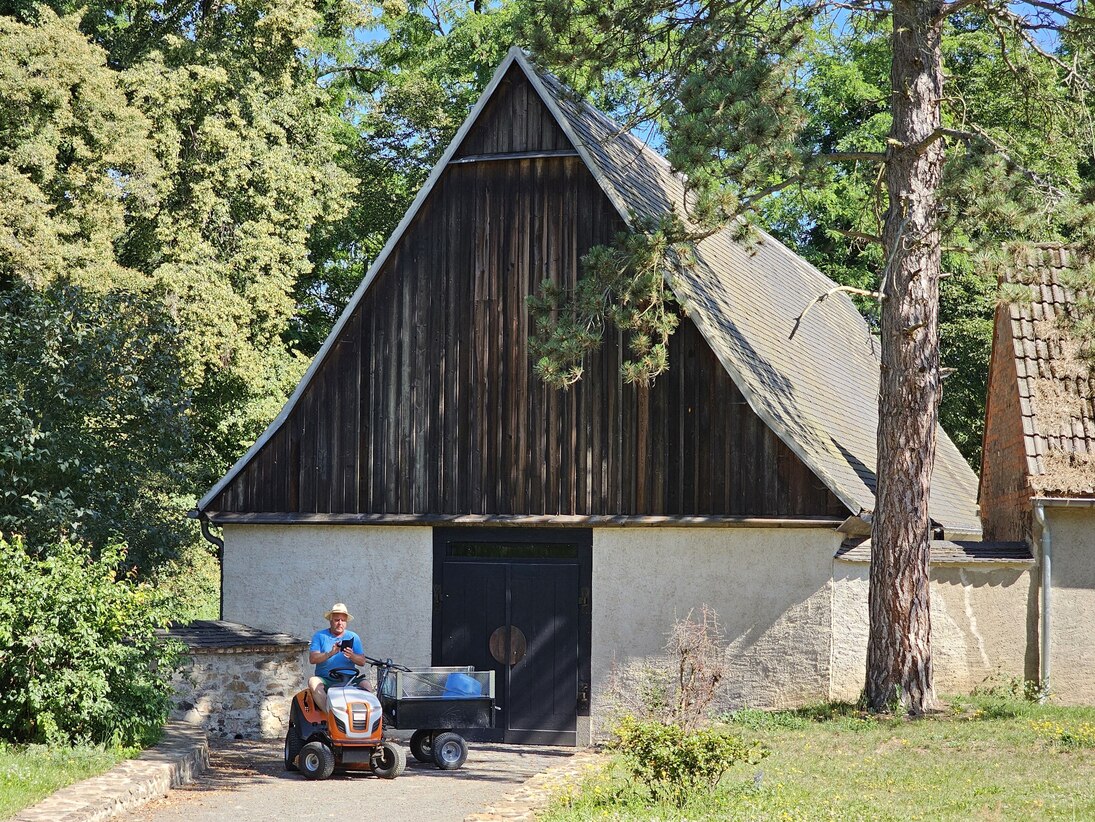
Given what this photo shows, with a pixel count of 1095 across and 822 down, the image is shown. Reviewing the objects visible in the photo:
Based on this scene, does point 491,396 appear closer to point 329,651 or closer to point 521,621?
point 521,621

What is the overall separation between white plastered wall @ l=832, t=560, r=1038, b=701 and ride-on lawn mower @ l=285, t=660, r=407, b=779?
19.6ft

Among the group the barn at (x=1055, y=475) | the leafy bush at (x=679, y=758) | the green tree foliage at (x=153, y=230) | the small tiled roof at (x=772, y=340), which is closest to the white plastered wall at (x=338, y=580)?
the green tree foliage at (x=153, y=230)

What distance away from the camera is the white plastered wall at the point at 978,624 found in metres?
15.6

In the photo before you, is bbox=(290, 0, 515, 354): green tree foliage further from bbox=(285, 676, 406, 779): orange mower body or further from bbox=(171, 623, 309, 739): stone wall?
bbox=(285, 676, 406, 779): orange mower body

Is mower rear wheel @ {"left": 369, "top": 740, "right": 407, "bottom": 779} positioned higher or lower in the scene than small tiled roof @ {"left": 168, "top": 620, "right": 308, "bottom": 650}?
lower

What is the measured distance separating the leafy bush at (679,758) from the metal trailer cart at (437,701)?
3.20 meters

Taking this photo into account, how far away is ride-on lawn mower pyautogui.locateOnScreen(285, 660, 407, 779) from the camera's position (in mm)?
12125

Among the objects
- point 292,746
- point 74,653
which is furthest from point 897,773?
point 74,653

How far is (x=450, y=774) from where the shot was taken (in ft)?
42.1

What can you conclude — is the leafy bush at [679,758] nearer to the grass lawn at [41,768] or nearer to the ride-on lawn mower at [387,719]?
the ride-on lawn mower at [387,719]

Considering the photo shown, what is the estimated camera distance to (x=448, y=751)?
1311 centimetres

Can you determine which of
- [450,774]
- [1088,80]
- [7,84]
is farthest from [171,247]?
[1088,80]

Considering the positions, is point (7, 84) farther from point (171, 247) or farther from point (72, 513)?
point (72, 513)

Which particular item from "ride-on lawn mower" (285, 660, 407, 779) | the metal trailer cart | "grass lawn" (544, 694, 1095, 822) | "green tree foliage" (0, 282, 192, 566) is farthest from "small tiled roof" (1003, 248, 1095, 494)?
"green tree foliage" (0, 282, 192, 566)
